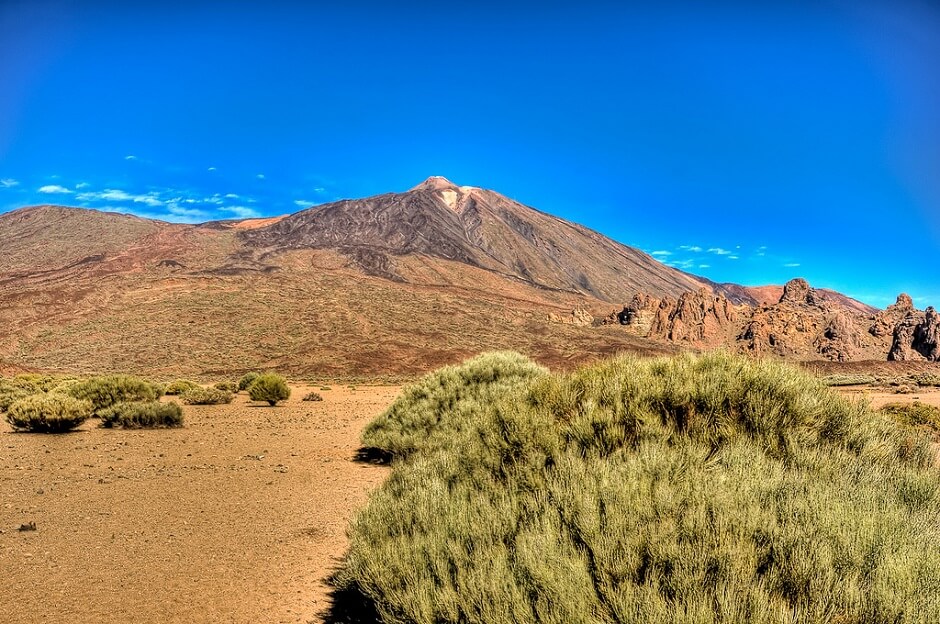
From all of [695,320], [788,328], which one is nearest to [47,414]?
[695,320]

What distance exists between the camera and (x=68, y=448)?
11.5 metres

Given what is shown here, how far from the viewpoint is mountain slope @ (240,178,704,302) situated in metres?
131

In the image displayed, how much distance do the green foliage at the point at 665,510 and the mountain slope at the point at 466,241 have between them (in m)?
103

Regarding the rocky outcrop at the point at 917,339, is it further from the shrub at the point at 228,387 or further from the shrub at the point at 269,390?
the shrub at the point at 228,387

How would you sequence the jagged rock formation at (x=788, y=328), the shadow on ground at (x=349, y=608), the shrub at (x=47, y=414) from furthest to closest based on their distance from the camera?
the jagged rock formation at (x=788, y=328)
the shrub at (x=47, y=414)
the shadow on ground at (x=349, y=608)

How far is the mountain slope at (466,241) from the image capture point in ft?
429

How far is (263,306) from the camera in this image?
6303cm

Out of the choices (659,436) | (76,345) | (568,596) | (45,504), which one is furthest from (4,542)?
(76,345)

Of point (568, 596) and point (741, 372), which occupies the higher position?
point (741, 372)

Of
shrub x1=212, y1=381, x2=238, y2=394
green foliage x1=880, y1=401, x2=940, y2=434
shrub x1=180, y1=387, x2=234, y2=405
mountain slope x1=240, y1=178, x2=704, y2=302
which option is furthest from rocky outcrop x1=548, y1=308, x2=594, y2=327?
green foliage x1=880, y1=401, x2=940, y2=434

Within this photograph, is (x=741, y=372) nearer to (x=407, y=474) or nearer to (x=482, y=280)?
(x=407, y=474)

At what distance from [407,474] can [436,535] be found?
1.47 m

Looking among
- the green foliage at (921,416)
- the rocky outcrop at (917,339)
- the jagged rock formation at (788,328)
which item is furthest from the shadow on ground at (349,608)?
the rocky outcrop at (917,339)

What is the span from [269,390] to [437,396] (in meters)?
13.8
